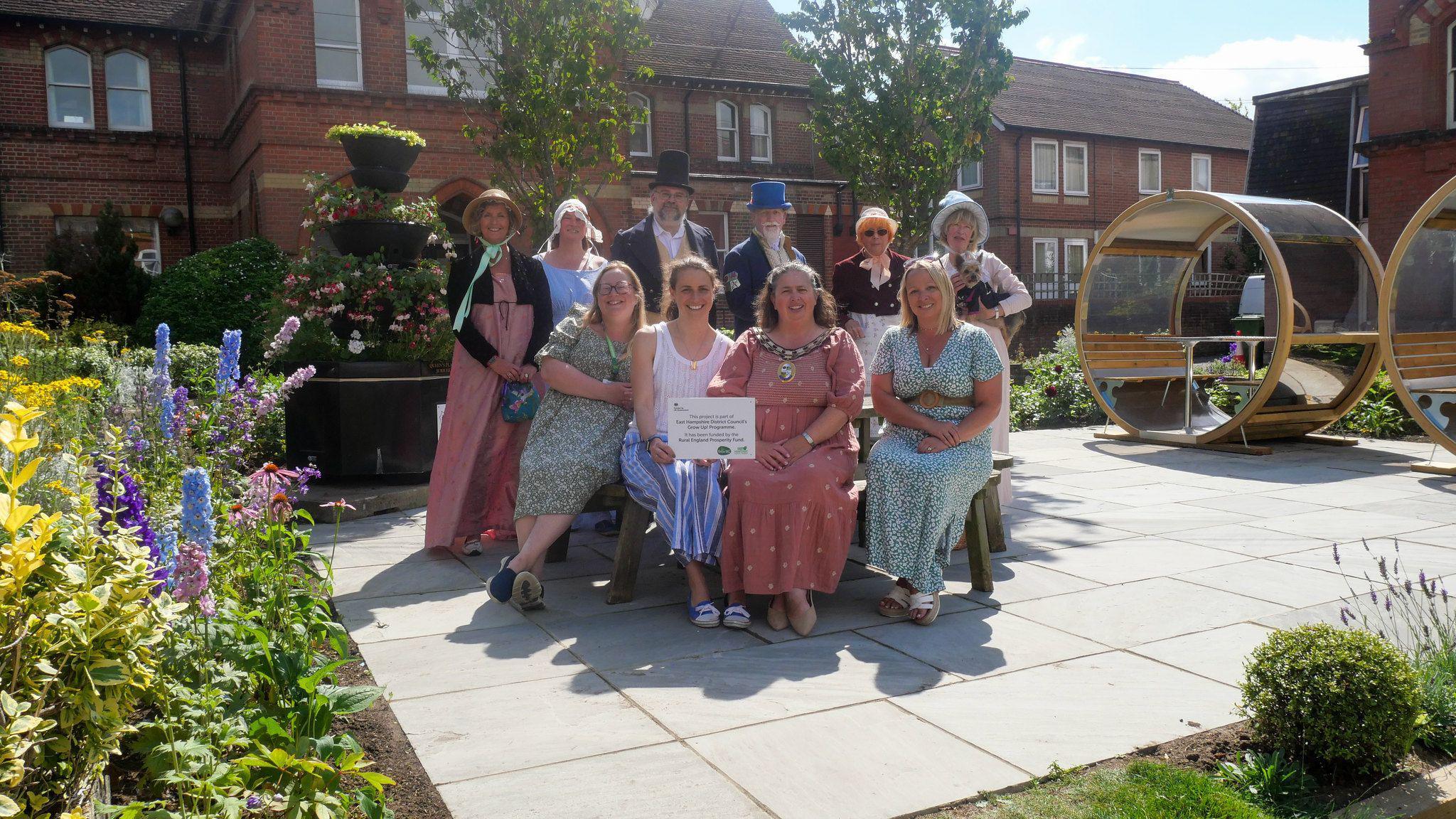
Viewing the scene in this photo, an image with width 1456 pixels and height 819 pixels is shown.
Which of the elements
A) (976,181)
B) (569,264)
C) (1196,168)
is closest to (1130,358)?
(569,264)

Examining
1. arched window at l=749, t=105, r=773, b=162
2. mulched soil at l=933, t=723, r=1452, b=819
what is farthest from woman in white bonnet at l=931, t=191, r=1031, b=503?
arched window at l=749, t=105, r=773, b=162

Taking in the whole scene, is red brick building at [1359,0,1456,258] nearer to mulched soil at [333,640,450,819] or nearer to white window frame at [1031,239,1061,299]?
white window frame at [1031,239,1061,299]

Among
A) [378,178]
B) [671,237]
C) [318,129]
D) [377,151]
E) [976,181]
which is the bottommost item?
[671,237]

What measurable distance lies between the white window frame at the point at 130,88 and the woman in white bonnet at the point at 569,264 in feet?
64.4

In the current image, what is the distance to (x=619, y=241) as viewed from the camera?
23.1 feet

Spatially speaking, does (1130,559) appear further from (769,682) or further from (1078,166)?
(1078,166)

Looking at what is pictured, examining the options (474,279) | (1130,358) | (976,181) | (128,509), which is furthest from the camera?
(976,181)

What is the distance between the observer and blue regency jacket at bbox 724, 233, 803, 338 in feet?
22.1

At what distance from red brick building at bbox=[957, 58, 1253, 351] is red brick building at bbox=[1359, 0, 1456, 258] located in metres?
9.05

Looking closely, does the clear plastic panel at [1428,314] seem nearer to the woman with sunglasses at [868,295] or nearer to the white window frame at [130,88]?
the woman with sunglasses at [868,295]

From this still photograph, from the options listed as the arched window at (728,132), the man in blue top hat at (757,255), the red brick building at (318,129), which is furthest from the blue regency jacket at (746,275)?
the arched window at (728,132)

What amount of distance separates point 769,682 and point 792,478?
100cm

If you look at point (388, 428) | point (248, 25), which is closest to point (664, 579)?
point (388, 428)

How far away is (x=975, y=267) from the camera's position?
6.35 metres
